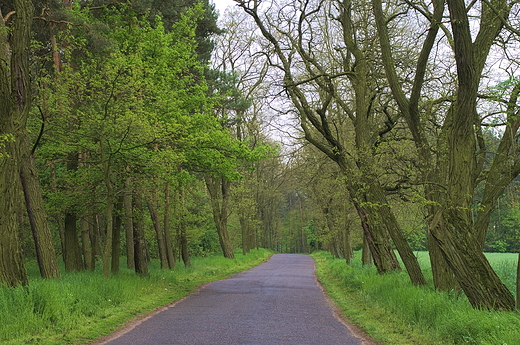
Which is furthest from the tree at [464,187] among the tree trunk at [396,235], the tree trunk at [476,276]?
the tree trunk at [396,235]

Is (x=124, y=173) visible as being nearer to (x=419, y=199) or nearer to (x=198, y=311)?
(x=198, y=311)

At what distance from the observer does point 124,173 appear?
1298 cm

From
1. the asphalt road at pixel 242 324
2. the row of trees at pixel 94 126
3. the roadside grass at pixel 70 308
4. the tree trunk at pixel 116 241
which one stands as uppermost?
the row of trees at pixel 94 126

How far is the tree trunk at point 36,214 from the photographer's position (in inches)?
429

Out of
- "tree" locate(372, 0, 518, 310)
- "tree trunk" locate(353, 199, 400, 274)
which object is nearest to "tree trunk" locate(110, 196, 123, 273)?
"tree trunk" locate(353, 199, 400, 274)

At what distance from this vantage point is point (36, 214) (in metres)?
10.9

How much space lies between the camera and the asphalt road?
7.06 m

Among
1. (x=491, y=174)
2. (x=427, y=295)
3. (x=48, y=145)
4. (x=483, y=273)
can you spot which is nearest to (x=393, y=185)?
(x=491, y=174)

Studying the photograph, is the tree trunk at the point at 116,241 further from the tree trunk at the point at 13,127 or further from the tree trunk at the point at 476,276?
the tree trunk at the point at 476,276

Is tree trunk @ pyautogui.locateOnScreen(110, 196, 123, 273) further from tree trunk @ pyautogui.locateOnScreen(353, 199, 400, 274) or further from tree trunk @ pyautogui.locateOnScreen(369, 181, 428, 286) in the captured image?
tree trunk @ pyautogui.locateOnScreen(369, 181, 428, 286)

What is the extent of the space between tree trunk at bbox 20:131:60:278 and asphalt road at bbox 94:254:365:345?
10.3ft

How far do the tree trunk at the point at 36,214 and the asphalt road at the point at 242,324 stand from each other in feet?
10.3

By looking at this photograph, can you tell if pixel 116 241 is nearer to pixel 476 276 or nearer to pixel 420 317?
pixel 420 317

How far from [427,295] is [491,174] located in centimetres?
352
